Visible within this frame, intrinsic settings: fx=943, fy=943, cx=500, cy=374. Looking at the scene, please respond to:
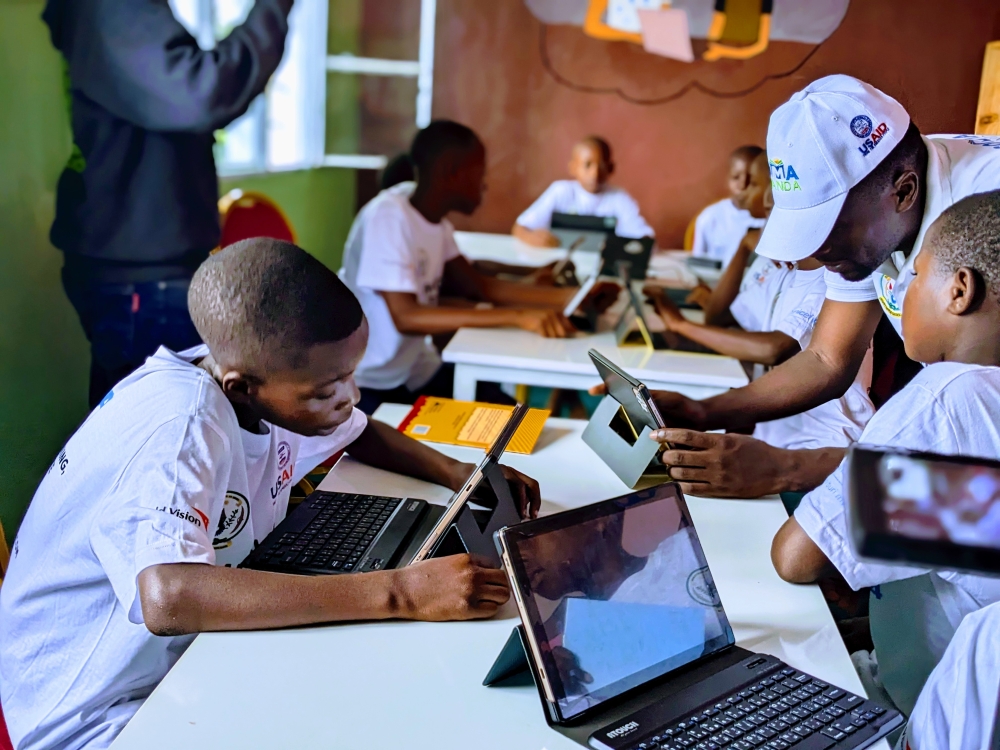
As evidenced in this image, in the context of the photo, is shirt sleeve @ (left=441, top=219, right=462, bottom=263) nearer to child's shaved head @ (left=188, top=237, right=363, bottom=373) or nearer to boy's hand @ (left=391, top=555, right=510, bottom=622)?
child's shaved head @ (left=188, top=237, right=363, bottom=373)

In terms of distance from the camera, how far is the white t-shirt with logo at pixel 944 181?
1279 millimetres

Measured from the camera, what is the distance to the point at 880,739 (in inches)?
36.3

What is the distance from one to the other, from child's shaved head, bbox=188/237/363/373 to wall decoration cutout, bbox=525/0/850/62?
2.25 meters

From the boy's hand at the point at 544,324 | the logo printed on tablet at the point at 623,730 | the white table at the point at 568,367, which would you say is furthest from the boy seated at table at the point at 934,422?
the boy's hand at the point at 544,324

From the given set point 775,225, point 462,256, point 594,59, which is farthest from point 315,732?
point 594,59

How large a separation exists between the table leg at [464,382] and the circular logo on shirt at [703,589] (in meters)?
1.43

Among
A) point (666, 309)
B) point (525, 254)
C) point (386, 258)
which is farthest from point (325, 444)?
point (525, 254)

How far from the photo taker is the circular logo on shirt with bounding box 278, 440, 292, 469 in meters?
1.43

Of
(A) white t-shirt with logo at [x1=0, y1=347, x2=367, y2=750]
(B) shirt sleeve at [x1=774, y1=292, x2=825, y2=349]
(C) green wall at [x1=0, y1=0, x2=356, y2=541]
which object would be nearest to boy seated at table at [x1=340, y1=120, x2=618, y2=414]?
(B) shirt sleeve at [x1=774, y1=292, x2=825, y2=349]

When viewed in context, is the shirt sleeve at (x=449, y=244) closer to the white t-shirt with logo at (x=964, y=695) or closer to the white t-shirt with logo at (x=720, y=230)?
the white t-shirt with logo at (x=720, y=230)

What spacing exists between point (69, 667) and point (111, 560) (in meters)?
0.20

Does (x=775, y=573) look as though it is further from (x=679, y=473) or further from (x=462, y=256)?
(x=462, y=256)

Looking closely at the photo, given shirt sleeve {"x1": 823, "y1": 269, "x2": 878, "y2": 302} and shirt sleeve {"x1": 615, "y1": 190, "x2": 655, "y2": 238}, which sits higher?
shirt sleeve {"x1": 823, "y1": 269, "x2": 878, "y2": 302}

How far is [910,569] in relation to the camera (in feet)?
3.09
